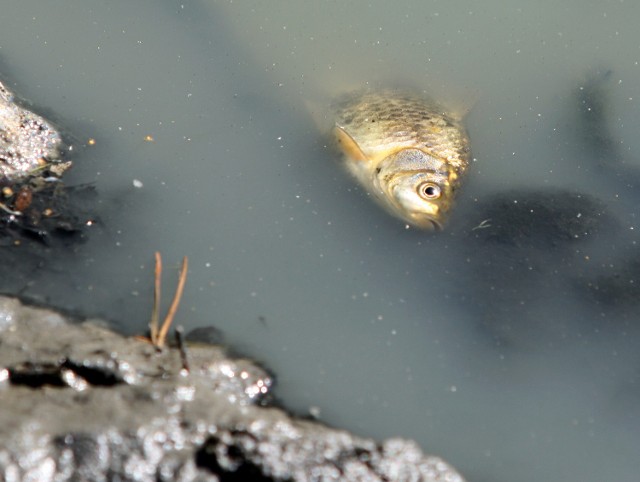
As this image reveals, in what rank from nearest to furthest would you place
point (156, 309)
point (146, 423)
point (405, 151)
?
point (146, 423) → point (156, 309) → point (405, 151)

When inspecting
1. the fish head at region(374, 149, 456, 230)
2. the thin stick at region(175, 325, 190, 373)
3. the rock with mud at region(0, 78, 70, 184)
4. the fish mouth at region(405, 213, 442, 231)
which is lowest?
the thin stick at region(175, 325, 190, 373)

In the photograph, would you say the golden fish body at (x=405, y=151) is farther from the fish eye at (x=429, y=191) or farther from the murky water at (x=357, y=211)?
the murky water at (x=357, y=211)

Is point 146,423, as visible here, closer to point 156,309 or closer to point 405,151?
point 156,309

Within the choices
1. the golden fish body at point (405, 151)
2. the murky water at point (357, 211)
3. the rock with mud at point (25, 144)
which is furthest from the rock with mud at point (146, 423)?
the golden fish body at point (405, 151)

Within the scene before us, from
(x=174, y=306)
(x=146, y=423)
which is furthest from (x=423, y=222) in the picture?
(x=146, y=423)

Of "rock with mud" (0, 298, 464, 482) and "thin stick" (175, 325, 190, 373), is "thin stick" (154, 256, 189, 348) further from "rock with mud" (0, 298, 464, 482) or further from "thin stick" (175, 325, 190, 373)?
"thin stick" (175, 325, 190, 373)

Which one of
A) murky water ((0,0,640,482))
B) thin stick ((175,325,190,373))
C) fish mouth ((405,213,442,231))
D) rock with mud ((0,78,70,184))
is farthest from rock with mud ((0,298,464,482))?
fish mouth ((405,213,442,231))
